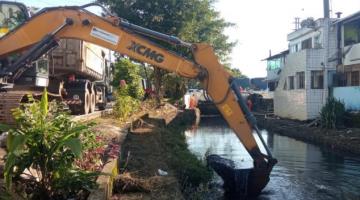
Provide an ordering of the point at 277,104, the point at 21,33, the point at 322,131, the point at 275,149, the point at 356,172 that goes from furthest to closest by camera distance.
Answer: the point at 277,104 < the point at 322,131 < the point at 275,149 < the point at 356,172 < the point at 21,33

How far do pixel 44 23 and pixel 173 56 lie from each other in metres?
A: 2.95

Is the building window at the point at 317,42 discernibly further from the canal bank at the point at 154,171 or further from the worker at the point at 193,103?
the canal bank at the point at 154,171

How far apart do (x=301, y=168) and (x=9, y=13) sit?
1030 cm

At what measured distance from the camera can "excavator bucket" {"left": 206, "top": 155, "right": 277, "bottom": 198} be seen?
1109cm

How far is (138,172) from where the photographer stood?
28.7 ft

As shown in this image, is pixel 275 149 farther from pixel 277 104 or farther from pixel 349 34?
pixel 277 104

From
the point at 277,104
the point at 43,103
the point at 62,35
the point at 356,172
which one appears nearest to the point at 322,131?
the point at 356,172

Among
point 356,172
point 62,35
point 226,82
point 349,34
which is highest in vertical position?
point 349,34

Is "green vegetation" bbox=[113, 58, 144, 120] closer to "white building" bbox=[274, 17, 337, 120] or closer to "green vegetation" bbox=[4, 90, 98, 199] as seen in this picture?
"white building" bbox=[274, 17, 337, 120]

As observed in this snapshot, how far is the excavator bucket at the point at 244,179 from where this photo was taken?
1109 cm

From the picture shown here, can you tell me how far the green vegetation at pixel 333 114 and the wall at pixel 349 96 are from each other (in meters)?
0.87

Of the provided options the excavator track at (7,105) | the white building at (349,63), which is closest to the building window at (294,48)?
the white building at (349,63)

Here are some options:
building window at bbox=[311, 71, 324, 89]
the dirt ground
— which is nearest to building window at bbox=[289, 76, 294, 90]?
building window at bbox=[311, 71, 324, 89]

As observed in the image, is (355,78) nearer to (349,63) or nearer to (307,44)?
(349,63)
